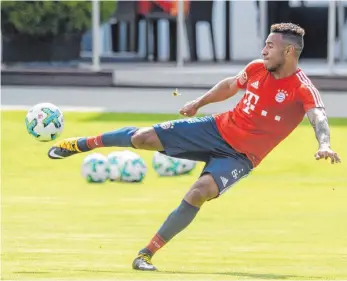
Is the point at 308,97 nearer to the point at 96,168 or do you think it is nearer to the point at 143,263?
the point at 143,263

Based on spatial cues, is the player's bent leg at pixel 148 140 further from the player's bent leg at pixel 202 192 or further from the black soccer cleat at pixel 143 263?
the black soccer cleat at pixel 143 263

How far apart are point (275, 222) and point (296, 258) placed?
220 centimetres

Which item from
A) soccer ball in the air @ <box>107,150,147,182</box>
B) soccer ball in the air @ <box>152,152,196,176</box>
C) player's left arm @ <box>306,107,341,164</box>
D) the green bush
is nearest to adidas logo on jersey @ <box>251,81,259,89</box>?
player's left arm @ <box>306,107,341,164</box>

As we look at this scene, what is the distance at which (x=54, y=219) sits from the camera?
1193 centimetres

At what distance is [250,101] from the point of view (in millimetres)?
9422

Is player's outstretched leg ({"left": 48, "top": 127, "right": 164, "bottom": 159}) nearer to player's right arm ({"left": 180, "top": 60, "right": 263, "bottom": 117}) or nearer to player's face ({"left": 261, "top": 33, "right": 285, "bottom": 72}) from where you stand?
player's right arm ({"left": 180, "top": 60, "right": 263, "bottom": 117})

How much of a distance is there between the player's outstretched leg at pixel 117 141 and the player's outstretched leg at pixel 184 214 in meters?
0.66

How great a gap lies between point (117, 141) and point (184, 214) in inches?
39.7

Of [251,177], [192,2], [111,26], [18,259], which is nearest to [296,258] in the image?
[18,259]

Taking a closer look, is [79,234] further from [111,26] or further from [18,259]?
[111,26]

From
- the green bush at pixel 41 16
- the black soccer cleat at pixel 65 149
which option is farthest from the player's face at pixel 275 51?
the green bush at pixel 41 16

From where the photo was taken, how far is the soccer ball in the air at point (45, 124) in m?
10.9

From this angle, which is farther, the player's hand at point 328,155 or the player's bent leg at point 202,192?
the player's bent leg at point 202,192

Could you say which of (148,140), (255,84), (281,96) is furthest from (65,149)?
(281,96)
